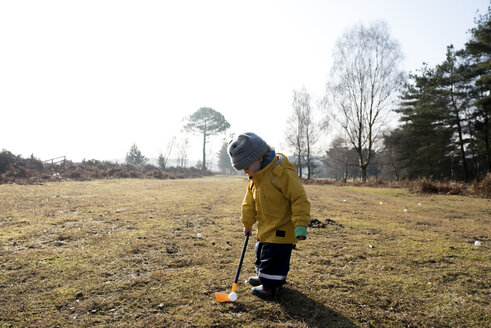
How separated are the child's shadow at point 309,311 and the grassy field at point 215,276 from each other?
0.01 meters

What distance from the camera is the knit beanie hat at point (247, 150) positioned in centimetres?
297

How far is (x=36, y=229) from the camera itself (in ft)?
16.7

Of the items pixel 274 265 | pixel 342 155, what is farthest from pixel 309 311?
pixel 342 155

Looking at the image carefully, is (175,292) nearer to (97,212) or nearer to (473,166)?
(97,212)

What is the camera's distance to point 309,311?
2639mm

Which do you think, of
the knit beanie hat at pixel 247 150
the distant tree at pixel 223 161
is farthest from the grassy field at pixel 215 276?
the distant tree at pixel 223 161

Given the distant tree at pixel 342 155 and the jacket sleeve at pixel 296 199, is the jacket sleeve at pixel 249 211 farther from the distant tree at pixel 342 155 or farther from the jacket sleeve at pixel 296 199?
the distant tree at pixel 342 155

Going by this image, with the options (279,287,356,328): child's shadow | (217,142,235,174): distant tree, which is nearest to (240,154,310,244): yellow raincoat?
(279,287,356,328): child's shadow

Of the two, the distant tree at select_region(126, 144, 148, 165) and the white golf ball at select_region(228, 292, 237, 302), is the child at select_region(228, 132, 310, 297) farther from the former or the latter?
the distant tree at select_region(126, 144, 148, 165)

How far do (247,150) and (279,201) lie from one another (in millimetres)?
666

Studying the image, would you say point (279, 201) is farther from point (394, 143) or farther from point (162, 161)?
point (162, 161)

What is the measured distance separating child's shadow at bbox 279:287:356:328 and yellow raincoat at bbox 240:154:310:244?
1.96 feet

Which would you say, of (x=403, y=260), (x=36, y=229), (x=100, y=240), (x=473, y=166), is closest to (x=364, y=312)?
(x=403, y=260)

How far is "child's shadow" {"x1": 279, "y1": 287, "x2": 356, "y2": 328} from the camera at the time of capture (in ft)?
8.01
